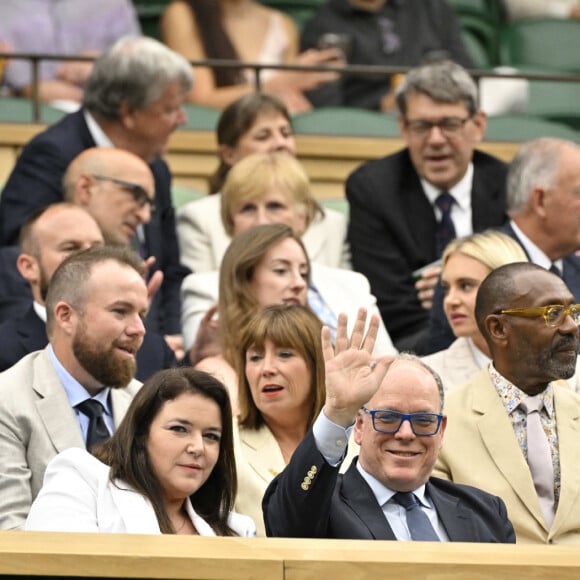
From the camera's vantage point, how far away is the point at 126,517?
154 inches

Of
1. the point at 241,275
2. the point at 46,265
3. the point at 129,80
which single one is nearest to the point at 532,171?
the point at 241,275

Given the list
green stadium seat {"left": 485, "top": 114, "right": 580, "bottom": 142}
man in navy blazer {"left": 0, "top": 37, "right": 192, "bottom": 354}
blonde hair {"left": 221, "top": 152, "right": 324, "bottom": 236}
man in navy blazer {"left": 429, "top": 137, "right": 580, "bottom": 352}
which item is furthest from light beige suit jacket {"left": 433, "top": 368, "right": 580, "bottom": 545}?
green stadium seat {"left": 485, "top": 114, "right": 580, "bottom": 142}

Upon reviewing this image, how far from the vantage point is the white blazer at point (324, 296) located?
5.81 m

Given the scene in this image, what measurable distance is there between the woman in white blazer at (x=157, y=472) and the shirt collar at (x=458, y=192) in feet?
8.05

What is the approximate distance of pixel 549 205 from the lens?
603 centimetres

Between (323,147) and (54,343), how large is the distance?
112 inches

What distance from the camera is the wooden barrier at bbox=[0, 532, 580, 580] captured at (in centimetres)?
319

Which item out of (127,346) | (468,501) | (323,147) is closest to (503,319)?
(468,501)

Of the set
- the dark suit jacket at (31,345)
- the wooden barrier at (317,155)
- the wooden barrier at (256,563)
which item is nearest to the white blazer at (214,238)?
the wooden barrier at (317,155)

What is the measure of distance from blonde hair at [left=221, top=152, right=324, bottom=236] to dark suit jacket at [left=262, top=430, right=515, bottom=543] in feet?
6.24

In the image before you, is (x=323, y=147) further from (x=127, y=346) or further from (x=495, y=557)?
(x=495, y=557)

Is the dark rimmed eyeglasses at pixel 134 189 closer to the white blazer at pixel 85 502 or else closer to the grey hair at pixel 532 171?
the grey hair at pixel 532 171

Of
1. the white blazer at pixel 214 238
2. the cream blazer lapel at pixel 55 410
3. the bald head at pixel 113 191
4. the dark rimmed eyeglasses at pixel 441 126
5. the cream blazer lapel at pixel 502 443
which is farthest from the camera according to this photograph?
the dark rimmed eyeglasses at pixel 441 126

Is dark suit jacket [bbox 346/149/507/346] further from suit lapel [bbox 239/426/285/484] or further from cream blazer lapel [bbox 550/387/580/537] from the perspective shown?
suit lapel [bbox 239/426/285/484]
